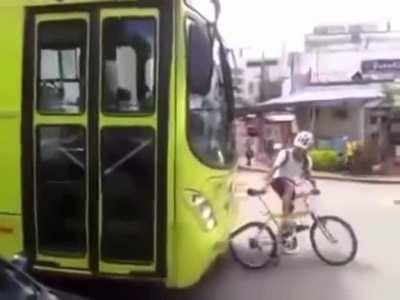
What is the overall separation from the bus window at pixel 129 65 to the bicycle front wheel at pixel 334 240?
370 cm

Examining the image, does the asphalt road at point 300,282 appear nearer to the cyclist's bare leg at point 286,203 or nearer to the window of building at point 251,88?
the cyclist's bare leg at point 286,203

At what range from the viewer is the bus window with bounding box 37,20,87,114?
5.77 metres

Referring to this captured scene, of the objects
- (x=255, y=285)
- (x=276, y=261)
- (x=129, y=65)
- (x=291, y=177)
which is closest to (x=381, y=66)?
(x=291, y=177)

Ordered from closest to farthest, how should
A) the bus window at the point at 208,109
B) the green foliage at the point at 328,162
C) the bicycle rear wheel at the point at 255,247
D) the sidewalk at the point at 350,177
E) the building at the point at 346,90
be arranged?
1. the bus window at the point at 208,109
2. the bicycle rear wheel at the point at 255,247
3. the sidewalk at the point at 350,177
4. the green foliage at the point at 328,162
5. the building at the point at 346,90

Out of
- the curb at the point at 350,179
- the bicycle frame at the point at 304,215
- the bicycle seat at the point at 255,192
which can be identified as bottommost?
the curb at the point at 350,179

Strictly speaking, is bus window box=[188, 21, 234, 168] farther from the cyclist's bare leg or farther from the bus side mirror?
the cyclist's bare leg

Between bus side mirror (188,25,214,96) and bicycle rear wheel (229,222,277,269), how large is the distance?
9.45 feet

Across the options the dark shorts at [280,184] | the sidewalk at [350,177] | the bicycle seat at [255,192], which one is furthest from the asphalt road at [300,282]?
the sidewalk at [350,177]

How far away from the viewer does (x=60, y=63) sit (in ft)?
19.2

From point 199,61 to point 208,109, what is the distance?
0.58 m

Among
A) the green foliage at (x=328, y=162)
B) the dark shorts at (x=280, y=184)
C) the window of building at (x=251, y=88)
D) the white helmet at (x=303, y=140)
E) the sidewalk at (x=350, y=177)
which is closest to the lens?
the dark shorts at (x=280, y=184)

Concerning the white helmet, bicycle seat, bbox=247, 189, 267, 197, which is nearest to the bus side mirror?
bicycle seat, bbox=247, 189, 267, 197

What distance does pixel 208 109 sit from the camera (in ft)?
20.2

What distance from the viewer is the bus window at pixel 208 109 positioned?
5711 millimetres
